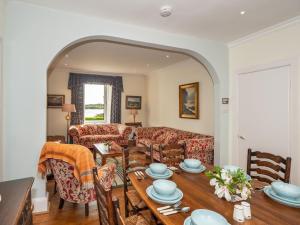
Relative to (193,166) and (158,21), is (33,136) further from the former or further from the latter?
(158,21)

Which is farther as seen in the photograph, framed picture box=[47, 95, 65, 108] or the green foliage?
the green foliage

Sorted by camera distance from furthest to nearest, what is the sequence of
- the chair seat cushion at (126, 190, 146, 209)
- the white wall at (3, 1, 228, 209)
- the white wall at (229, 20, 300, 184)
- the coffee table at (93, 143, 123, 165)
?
the coffee table at (93, 143, 123, 165), the white wall at (229, 20, 300, 184), the white wall at (3, 1, 228, 209), the chair seat cushion at (126, 190, 146, 209)

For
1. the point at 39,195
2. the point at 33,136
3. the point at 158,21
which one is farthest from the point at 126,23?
the point at 39,195

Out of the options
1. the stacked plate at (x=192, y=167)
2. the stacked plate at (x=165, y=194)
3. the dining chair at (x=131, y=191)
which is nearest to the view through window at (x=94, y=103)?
the dining chair at (x=131, y=191)

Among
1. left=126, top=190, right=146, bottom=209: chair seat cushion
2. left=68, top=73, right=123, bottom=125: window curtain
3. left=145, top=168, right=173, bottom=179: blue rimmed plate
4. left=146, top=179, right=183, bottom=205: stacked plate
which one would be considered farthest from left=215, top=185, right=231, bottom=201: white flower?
left=68, top=73, right=123, bottom=125: window curtain

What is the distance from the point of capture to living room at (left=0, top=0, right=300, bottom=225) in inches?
Result: 88.7

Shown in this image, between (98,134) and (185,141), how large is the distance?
422cm

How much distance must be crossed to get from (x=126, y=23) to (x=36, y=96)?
5.20ft

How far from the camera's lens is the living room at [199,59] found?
7.39 ft

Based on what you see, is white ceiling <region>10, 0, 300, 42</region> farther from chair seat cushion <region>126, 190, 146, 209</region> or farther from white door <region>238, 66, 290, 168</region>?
chair seat cushion <region>126, 190, 146, 209</region>

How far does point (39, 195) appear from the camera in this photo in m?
2.48

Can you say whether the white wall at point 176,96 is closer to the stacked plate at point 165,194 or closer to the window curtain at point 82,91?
the window curtain at point 82,91

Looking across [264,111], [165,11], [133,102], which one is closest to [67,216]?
[165,11]

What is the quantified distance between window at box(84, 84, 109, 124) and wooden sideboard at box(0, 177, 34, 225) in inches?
232
